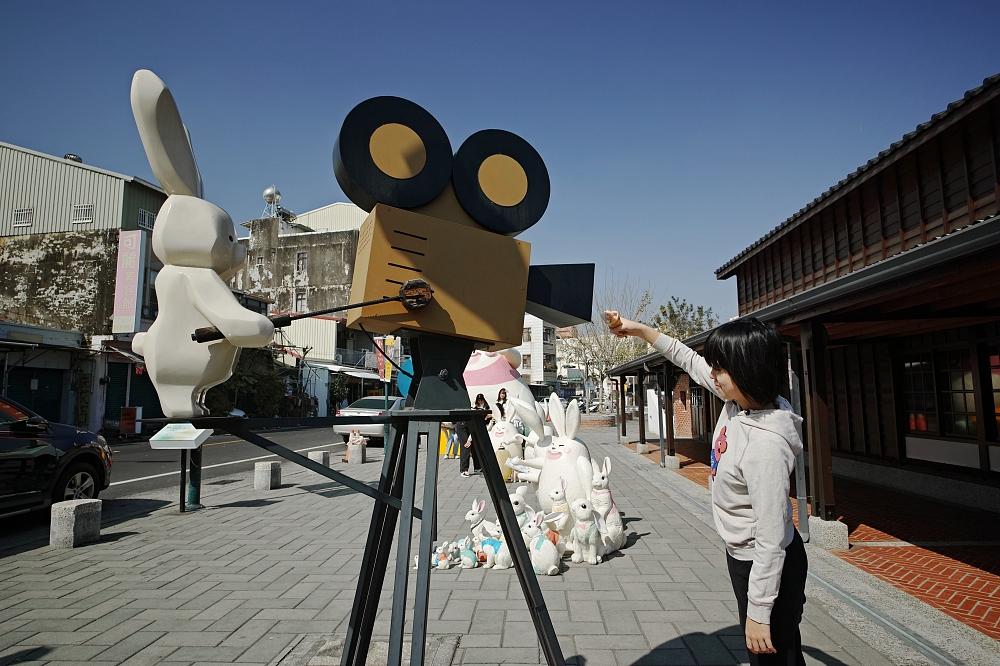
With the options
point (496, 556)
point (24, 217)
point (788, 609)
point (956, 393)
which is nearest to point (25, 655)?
point (496, 556)

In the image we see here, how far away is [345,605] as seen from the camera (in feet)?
13.7

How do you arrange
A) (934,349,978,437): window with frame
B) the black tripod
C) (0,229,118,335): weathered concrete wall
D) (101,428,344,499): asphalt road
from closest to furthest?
the black tripod → (934,349,978,437): window with frame → (101,428,344,499): asphalt road → (0,229,118,335): weathered concrete wall

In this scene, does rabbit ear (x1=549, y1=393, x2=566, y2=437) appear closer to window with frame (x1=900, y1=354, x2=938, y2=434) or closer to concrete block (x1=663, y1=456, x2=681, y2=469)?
concrete block (x1=663, y1=456, x2=681, y2=469)

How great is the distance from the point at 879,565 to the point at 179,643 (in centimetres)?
573

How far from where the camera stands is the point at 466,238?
2232 millimetres

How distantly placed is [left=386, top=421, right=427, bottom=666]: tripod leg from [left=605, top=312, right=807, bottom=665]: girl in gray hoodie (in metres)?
1.10

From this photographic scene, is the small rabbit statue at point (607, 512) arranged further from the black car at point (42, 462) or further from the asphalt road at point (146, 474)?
the black car at point (42, 462)

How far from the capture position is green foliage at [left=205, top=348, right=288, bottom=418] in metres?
23.3

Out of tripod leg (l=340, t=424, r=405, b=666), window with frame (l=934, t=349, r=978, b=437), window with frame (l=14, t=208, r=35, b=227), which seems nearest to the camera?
tripod leg (l=340, t=424, r=405, b=666)

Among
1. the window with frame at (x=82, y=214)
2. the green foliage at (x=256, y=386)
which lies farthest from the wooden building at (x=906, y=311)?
the window with frame at (x=82, y=214)

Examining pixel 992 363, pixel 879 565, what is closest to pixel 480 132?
pixel 879 565

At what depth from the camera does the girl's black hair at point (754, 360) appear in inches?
75.2

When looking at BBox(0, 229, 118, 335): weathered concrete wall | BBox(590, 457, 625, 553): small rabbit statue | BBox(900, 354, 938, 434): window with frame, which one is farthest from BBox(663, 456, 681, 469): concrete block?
BBox(0, 229, 118, 335): weathered concrete wall

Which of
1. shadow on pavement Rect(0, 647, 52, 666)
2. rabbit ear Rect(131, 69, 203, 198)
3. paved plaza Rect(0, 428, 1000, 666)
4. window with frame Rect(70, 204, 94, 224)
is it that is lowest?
paved plaza Rect(0, 428, 1000, 666)
